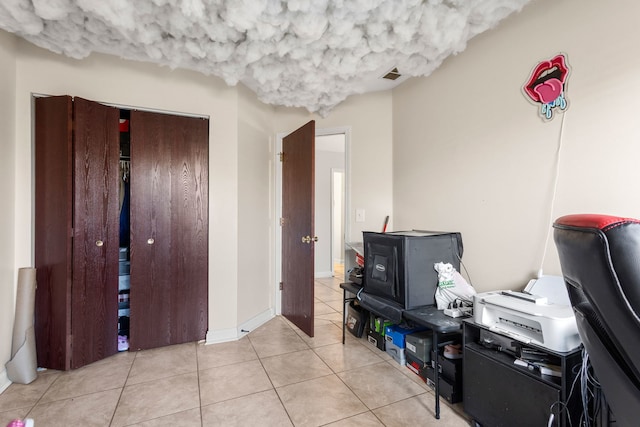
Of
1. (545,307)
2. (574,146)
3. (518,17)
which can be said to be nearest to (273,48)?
(518,17)

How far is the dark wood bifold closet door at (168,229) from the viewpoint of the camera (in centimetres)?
250

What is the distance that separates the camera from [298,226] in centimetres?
302

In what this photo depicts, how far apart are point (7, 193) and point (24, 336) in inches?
40.3

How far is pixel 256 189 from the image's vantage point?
3.14 m

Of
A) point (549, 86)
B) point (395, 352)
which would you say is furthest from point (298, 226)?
point (549, 86)

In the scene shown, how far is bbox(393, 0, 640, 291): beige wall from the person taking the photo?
57.4 inches

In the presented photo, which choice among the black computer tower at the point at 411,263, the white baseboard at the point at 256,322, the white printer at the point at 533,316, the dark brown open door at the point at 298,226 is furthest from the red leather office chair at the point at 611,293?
the white baseboard at the point at 256,322

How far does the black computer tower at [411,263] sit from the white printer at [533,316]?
1.41ft

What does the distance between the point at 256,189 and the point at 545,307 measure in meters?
2.57

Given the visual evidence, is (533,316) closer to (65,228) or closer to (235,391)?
(235,391)

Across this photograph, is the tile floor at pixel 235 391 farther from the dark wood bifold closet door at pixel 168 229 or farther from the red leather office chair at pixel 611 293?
the red leather office chair at pixel 611 293

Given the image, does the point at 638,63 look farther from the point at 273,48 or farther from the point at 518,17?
the point at 273,48

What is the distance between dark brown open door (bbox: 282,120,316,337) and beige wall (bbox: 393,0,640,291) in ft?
3.25

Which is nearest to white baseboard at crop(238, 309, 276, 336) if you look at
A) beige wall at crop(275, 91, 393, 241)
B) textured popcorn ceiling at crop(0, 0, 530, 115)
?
beige wall at crop(275, 91, 393, 241)
